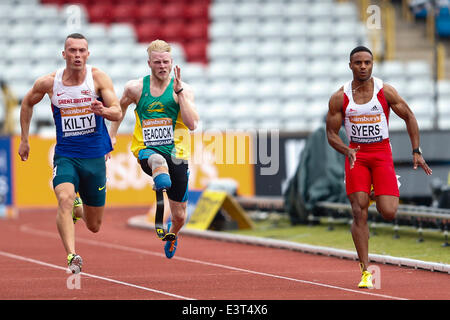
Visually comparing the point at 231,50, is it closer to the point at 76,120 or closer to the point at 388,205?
the point at 76,120

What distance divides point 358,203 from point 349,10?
20.0m

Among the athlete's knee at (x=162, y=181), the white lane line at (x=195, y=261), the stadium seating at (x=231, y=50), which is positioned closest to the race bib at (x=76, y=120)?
the athlete's knee at (x=162, y=181)

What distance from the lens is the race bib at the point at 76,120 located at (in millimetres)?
9922

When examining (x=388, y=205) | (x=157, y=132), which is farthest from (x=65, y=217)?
(x=388, y=205)

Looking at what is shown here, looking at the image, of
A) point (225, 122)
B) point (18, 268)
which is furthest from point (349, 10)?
point (18, 268)

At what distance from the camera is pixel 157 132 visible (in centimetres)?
1066

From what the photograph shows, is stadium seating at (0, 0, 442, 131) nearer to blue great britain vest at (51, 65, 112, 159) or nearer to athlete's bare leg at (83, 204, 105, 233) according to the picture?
athlete's bare leg at (83, 204, 105, 233)

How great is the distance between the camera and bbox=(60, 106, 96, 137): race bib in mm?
9922

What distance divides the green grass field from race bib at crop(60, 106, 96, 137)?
457cm

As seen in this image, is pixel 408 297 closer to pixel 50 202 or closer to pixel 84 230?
pixel 84 230

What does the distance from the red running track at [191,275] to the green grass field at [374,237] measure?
0.83m

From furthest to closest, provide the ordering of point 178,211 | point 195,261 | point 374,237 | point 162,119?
point 374,237, point 195,261, point 178,211, point 162,119

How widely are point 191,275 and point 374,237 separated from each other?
15.9 ft

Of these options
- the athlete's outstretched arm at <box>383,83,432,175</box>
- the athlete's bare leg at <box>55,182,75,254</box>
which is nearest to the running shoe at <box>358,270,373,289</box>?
the athlete's outstretched arm at <box>383,83,432,175</box>
